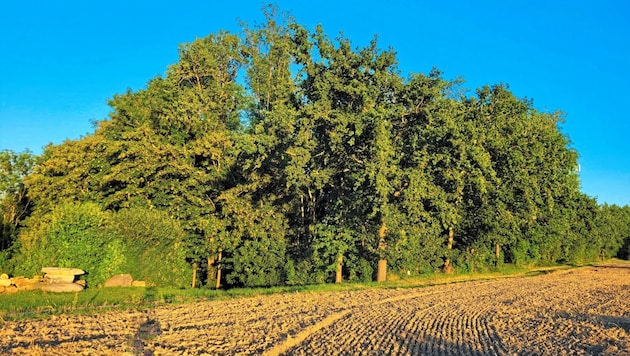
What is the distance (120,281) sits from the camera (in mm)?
27453

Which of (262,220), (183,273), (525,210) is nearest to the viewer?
(183,273)

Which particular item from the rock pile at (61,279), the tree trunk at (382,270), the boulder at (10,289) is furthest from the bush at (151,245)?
the tree trunk at (382,270)

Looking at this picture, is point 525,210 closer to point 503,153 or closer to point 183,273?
point 503,153

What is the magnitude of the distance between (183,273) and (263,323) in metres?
18.6

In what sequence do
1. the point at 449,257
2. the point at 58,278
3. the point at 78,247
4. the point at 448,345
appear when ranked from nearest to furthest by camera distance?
1. the point at 448,345
2. the point at 58,278
3. the point at 78,247
4. the point at 449,257

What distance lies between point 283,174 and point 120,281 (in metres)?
11.9

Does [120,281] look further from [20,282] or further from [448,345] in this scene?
[448,345]

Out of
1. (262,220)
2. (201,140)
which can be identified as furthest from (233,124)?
(262,220)

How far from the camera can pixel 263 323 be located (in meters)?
16.2

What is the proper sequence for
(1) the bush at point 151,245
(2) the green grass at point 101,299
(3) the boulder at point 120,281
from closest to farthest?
(2) the green grass at point 101,299 < (3) the boulder at point 120,281 < (1) the bush at point 151,245

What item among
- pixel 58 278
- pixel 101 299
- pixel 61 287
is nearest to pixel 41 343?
pixel 101 299

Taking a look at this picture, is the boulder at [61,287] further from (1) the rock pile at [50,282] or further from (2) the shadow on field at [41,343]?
(2) the shadow on field at [41,343]

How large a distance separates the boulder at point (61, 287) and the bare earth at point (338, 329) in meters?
6.34

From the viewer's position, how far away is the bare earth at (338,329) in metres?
12.3
